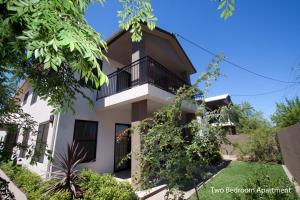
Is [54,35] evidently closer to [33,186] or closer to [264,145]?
[33,186]

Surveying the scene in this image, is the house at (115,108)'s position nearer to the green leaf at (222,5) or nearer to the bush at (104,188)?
the bush at (104,188)

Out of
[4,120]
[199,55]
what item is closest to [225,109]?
[4,120]

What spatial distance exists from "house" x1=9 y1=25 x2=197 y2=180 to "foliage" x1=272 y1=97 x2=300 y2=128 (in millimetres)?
8636

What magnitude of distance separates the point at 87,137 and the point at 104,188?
13.9 ft

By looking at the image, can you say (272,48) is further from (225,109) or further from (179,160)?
(179,160)

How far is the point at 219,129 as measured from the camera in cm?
342

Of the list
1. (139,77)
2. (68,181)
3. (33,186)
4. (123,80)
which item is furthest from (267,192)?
(123,80)

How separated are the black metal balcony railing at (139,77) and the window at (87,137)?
5.50ft

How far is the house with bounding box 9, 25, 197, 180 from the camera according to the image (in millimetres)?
7277

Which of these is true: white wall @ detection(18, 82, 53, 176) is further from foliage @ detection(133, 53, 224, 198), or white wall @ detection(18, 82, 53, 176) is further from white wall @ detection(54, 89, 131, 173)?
foliage @ detection(133, 53, 224, 198)

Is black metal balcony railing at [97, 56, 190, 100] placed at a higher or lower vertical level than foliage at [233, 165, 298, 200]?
higher

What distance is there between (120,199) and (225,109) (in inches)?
143

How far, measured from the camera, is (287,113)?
14.0m

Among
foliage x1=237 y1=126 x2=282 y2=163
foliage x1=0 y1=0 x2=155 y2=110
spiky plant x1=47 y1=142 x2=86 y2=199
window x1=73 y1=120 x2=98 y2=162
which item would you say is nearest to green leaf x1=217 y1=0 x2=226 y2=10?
foliage x1=0 y1=0 x2=155 y2=110
